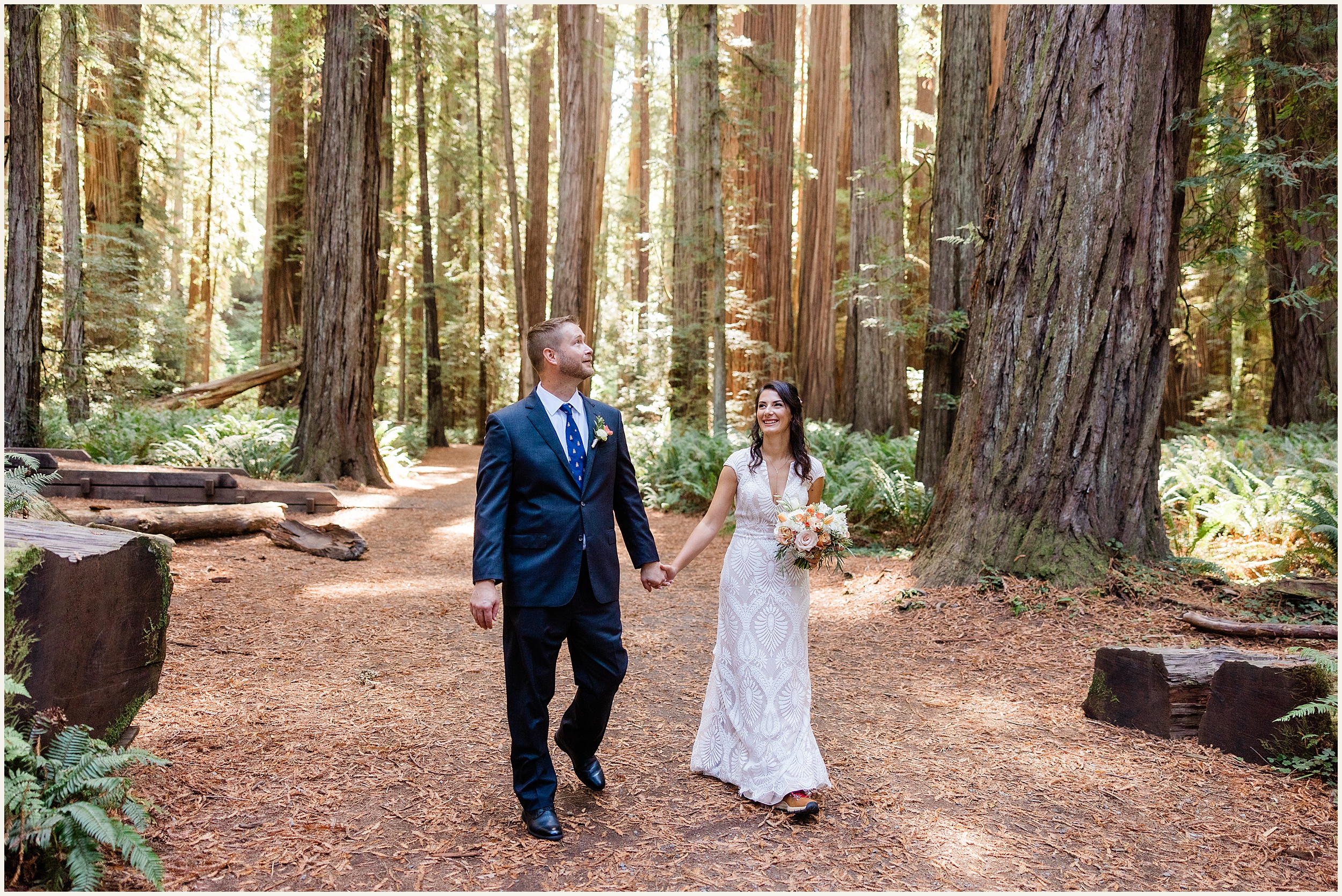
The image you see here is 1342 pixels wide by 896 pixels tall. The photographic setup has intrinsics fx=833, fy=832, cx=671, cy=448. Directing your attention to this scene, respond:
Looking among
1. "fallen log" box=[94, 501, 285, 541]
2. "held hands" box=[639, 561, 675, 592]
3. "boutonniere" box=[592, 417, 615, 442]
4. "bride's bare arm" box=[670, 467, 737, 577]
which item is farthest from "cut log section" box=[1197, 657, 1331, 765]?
"fallen log" box=[94, 501, 285, 541]

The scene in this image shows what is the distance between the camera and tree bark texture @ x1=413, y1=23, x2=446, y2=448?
1848 cm

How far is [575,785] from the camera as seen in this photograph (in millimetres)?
3713

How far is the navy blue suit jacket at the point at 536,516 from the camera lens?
319cm

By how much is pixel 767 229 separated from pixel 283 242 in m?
11.1

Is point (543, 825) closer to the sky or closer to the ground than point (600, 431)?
closer to the ground

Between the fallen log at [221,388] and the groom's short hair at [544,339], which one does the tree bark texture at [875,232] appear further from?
the fallen log at [221,388]

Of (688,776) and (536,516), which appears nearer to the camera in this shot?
(536,516)

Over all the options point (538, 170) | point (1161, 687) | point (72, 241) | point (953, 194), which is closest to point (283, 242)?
point (72, 241)

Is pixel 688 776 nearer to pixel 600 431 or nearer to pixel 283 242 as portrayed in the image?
pixel 600 431

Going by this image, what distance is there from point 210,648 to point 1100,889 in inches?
197

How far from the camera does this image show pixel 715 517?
3.85 m

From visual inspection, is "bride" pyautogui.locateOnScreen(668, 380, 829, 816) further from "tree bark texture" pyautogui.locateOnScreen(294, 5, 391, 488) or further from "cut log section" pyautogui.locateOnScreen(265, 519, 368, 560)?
"tree bark texture" pyautogui.locateOnScreen(294, 5, 391, 488)

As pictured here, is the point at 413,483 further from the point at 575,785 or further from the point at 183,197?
the point at 183,197

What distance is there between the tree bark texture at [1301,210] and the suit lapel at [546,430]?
5643 mm
